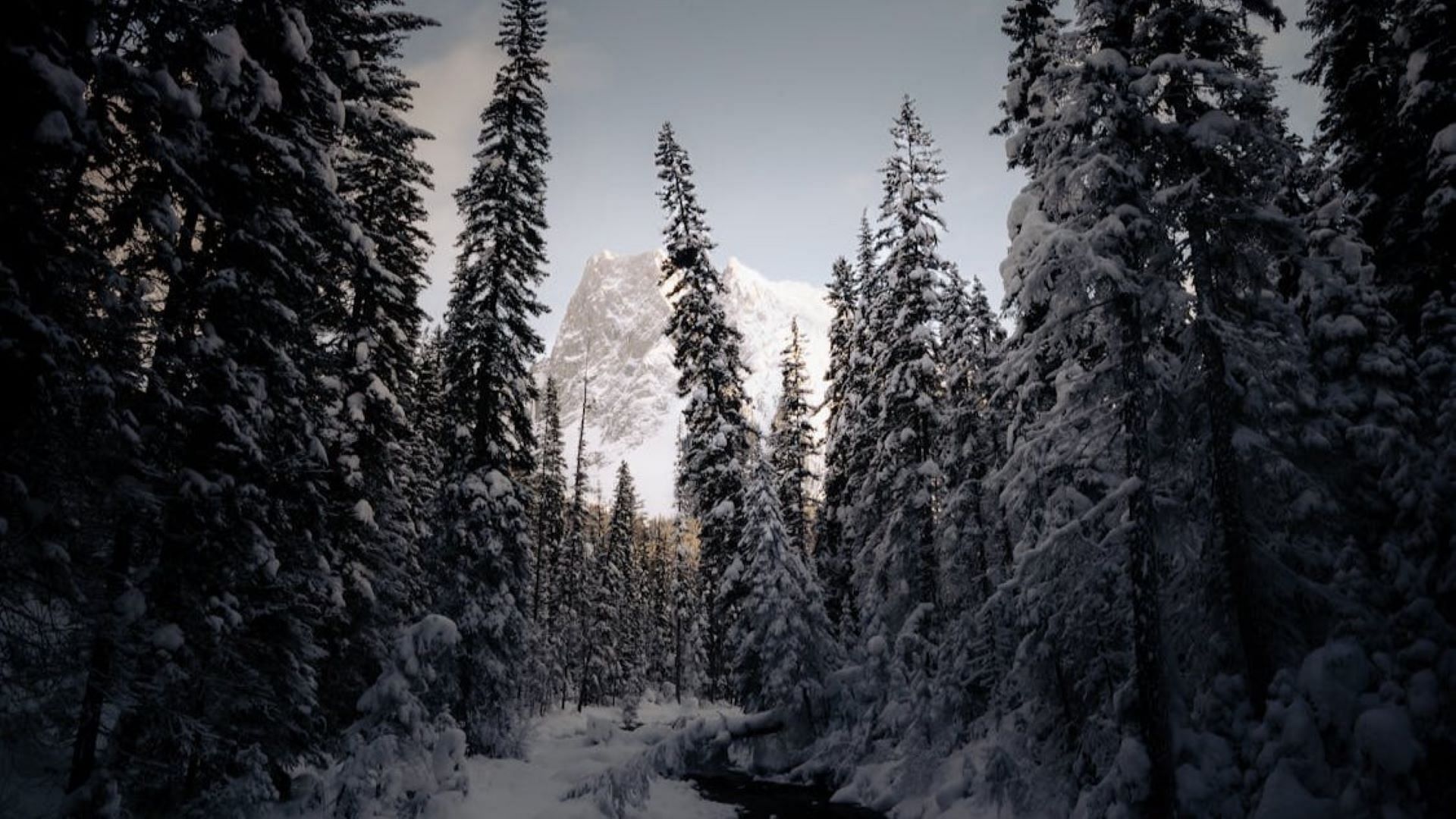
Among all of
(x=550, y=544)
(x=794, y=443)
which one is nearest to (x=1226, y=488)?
(x=794, y=443)

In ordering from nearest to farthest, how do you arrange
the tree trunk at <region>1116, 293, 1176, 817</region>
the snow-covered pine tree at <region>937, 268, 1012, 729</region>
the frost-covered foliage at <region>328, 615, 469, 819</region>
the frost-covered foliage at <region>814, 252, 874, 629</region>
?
1. the tree trunk at <region>1116, 293, 1176, 817</region>
2. the frost-covered foliage at <region>328, 615, 469, 819</region>
3. the snow-covered pine tree at <region>937, 268, 1012, 729</region>
4. the frost-covered foliage at <region>814, 252, 874, 629</region>

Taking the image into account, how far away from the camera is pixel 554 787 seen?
1612cm

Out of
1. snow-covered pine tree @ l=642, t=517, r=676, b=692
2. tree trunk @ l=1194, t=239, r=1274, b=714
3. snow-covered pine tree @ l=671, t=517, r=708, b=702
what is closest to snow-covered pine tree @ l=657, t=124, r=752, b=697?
tree trunk @ l=1194, t=239, r=1274, b=714

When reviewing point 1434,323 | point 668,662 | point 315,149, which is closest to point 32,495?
point 315,149

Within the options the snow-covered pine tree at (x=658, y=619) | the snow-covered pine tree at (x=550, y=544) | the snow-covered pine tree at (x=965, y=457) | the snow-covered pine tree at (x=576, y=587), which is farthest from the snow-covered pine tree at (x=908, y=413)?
the snow-covered pine tree at (x=658, y=619)

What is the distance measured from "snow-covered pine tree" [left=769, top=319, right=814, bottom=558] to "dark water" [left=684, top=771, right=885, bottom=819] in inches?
531

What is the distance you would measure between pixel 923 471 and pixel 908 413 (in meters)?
1.91

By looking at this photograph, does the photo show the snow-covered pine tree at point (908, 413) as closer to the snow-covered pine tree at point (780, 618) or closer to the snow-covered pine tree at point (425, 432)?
the snow-covered pine tree at point (780, 618)

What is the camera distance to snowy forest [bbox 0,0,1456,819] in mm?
7391

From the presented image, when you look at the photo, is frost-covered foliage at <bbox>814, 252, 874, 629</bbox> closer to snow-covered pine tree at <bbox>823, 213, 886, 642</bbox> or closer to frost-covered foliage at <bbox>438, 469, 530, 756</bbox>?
snow-covered pine tree at <bbox>823, 213, 886, 642</bbox>

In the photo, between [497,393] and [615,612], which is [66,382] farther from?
[615,612]

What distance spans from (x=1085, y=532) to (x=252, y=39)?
620 inches

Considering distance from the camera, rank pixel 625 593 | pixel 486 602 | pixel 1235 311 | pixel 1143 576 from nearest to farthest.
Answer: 1. pixel 1143 576
2. pixel 1235 311
3. pixel 486 602
4. pixel 625 593

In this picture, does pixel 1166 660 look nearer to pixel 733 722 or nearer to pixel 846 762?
pixel 846 762
